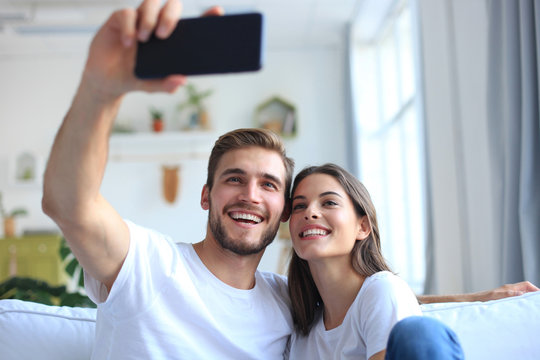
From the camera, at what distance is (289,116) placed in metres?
5.54

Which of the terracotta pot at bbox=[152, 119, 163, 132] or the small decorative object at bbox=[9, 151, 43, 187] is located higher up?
the terracotta pot at bbox=[152, 119, 163, 132]

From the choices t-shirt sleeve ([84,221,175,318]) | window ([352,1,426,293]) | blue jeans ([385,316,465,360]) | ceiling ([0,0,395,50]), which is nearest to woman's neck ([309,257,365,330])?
t-shirt sleeve ([84,221,175,318])

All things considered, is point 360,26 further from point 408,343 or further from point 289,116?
point 408,343

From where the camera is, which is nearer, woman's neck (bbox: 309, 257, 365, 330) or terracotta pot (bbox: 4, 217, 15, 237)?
woman's neck (bbox: 309, 257, 365, 330)

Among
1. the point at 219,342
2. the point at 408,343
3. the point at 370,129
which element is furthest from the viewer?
the point at 370,129

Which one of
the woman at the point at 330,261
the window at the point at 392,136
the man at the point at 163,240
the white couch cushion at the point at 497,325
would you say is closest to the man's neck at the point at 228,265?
the man at the point at 163,240

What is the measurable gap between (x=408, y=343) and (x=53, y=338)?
105 centimetres

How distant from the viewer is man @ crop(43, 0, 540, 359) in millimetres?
742

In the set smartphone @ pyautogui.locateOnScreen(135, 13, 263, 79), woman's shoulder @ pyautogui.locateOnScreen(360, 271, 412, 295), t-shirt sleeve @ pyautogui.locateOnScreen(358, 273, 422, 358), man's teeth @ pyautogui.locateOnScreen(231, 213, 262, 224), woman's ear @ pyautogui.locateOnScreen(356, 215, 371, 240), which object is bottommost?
t-shirt sleeve @ pyautogui.locateOnScreen(358, 273, 422, 358)

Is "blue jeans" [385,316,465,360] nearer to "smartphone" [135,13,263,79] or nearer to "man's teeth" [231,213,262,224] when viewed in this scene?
"smartphone" [135,13,263,79]

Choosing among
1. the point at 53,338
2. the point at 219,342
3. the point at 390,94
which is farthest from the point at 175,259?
the point at 390,94

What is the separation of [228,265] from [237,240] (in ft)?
0.25

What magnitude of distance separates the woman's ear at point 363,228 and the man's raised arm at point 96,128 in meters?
0.76

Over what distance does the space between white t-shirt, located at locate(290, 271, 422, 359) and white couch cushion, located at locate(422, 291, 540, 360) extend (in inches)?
10.0
